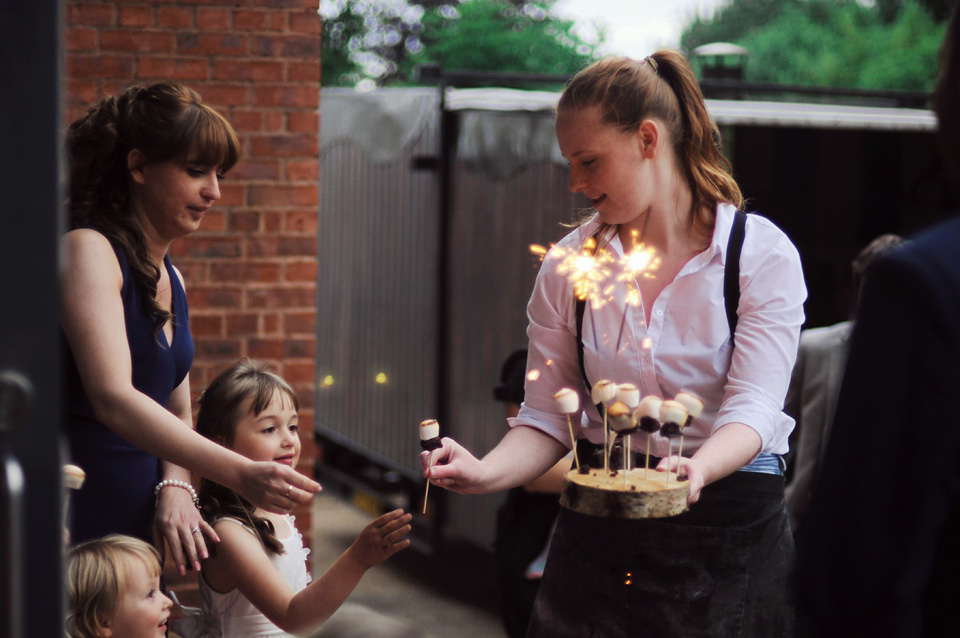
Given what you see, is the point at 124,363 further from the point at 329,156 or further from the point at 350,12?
the point at 350,12

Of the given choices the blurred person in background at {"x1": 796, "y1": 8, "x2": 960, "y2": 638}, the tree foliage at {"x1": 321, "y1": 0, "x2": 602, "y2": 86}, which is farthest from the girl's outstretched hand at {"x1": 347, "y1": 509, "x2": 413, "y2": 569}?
the tree foliage at {"x1": 321, "y1": 0, "x2": 602, "y2": 86}

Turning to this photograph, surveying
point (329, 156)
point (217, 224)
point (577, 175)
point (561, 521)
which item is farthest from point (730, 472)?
point (329, 156)

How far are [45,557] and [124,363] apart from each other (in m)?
1.16

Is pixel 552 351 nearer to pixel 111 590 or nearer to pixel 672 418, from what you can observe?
pixel 672 418

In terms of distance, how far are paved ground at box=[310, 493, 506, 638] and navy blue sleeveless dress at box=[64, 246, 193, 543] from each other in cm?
321

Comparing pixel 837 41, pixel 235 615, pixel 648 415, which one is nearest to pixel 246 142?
pixel 235 615

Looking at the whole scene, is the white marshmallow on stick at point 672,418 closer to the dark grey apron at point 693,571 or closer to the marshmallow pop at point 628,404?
the marshmallow pop at point 628,404

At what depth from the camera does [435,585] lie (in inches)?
258

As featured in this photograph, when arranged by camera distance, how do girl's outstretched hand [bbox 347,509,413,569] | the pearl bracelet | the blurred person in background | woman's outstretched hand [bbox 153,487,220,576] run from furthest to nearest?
the pearl bracelet, woman's outstretched hand [bbox 153,487,220,576], girl's outstretched hand [bbox 347,509,413,569], the blurred person in background

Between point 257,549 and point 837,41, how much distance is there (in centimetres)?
3713

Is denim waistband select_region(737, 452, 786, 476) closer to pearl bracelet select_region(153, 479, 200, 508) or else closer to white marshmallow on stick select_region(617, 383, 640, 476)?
white marshmallow on stick select_region(617, 383, 640, 476)

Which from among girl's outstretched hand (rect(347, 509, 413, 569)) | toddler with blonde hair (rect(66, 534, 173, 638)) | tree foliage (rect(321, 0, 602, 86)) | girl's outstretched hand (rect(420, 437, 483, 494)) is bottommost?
toddler with blonde hair (rect(66, 534, 173, 638))

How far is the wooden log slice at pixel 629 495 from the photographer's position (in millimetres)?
1925

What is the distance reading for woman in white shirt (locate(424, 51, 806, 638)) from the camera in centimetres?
214
